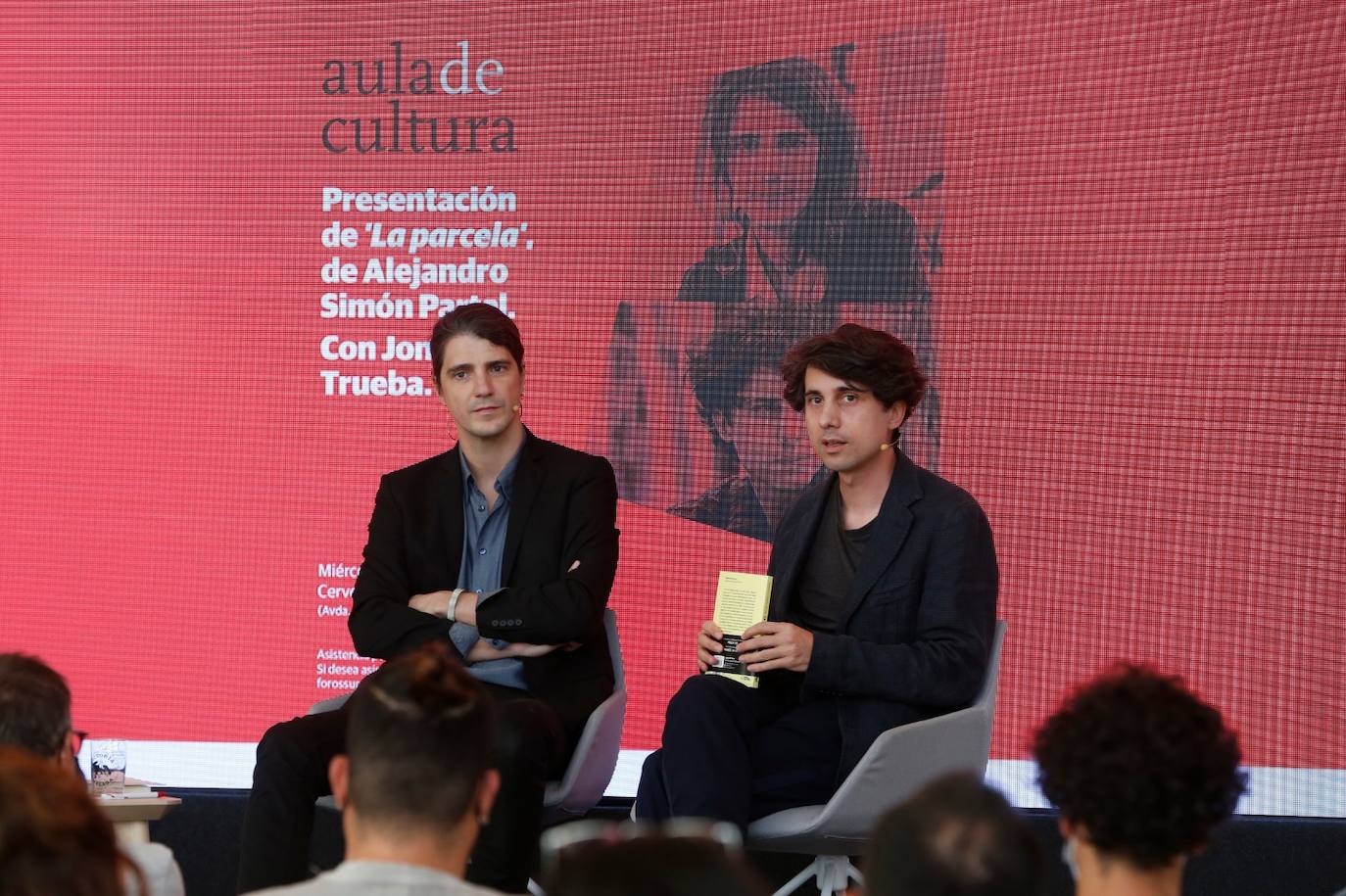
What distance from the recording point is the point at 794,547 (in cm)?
347

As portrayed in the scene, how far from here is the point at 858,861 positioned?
142 inches

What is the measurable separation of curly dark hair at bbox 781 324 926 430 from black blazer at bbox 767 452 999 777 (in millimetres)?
176

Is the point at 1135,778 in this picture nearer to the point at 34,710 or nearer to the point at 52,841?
the point at 52,841

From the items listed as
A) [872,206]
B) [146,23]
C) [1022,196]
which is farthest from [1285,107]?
[146,23]

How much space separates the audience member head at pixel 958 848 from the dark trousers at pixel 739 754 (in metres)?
1.77

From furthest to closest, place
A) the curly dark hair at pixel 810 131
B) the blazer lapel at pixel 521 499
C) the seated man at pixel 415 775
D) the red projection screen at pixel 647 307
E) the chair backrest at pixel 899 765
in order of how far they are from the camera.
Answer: the curly dark hair at pixel 810 131 → the red projection screen at pixel 647 307 → the blazer lapel at pixel 521 499 → the chair backrest at pixel 899 765 → the seated man at pixel 415 775

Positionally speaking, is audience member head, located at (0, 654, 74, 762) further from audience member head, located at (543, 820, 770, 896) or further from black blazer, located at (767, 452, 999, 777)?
black blazer, located at (767, 452, 999, 777)

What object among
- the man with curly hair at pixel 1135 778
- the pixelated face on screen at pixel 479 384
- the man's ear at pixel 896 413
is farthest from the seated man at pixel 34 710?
the man's ear at pixel 896 413

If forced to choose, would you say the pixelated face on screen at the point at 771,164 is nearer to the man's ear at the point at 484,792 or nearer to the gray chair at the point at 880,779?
the gray chair at the point at 880,779

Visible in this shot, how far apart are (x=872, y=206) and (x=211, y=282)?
2092mm

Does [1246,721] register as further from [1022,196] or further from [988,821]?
[988,821]

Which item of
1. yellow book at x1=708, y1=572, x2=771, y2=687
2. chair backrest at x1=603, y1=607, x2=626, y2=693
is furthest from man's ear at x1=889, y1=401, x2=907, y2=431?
chair backrest at x1=603, y1=607, x2=626, y2=693

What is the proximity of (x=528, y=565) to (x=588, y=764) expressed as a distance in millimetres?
521

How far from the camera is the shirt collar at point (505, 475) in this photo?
3.72 metres
